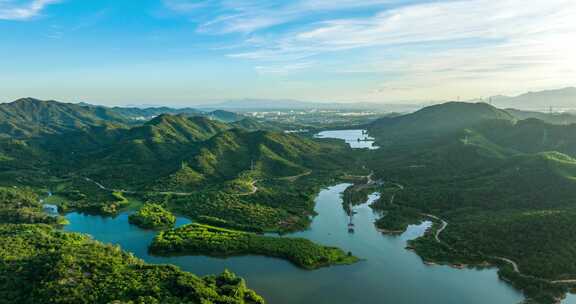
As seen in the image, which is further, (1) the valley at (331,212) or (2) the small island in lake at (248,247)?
(2) the small island in lake at (248,247)

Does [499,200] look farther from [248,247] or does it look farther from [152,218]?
[152,218]

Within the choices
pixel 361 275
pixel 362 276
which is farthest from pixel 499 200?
pixel 362 276

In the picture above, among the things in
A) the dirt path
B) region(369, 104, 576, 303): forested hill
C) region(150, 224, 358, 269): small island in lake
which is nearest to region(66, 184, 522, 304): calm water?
region(150, 224, 358, 269): small island in lake

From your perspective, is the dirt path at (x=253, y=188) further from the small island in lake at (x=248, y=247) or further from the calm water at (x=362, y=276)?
the calm water at (x=362, y=276)

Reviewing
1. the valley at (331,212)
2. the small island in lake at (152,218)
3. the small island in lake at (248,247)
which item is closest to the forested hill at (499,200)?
the valley at (331,212)

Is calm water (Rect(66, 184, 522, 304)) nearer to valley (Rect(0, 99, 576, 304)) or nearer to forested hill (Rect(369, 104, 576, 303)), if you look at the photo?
valley (Rect(0, 99, 576, 304))

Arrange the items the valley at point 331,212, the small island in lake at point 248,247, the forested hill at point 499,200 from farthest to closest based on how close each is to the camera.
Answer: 1. the small island in lake at point 248,247
2. the forested hill at point 499,200
3. the valley at point 331,212
